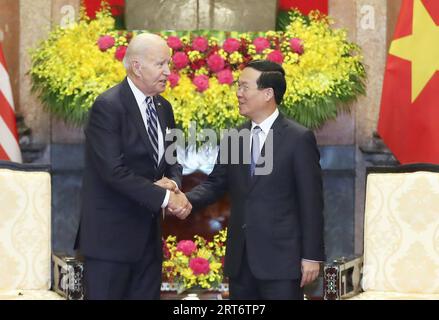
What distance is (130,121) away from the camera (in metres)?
4.41

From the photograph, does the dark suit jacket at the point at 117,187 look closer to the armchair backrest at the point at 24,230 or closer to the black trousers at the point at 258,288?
the black trousers at the point at 258,288

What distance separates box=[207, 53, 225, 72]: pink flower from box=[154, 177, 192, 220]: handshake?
222 cm

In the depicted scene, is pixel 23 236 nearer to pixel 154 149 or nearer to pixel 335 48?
pixel 154 149

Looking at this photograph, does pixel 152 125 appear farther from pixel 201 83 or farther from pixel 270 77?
pixel 201 83

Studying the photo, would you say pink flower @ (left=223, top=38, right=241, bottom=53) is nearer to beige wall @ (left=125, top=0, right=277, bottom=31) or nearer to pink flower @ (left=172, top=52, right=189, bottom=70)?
pink flower @ (left=172, top=52, right=189, bottom=70)

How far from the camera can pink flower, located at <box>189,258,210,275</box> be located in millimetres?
6488

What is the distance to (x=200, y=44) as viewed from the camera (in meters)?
6.77

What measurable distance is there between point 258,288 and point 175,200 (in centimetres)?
59

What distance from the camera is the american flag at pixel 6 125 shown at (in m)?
6.66

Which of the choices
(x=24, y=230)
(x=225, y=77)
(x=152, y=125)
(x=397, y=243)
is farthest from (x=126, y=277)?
(x=225, y=77)

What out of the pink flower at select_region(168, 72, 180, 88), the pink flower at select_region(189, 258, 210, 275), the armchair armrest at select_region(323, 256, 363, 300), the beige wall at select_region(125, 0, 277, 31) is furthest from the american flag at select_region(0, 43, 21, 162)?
the armchair armrest at select_region(323, 256, 363, 300)

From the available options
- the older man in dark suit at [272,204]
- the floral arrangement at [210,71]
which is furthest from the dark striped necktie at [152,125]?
the floral arrangement at [210,71]

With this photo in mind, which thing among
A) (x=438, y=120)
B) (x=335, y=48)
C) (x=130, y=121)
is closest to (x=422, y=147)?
(x=438, y=120)
